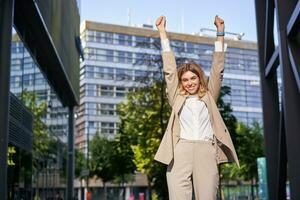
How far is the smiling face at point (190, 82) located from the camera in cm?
446

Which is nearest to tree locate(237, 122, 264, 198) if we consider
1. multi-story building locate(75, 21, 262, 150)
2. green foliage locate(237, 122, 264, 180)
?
green foliage locate(237, 122, 264, 180)

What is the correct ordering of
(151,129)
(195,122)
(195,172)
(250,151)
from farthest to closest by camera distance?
(250,151)
(151,129)
(195,122)
(195,172)

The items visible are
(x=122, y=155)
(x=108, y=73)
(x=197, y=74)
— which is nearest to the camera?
(x=197, y=74)

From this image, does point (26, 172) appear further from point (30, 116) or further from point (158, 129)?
point (158, 129)

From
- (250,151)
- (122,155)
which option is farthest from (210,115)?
(250,151)

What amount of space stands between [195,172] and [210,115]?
0.48 metres

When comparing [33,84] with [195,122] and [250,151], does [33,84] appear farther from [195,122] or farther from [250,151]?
[250,151]

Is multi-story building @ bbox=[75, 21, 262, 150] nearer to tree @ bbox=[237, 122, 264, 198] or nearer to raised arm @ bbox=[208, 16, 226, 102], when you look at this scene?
tree @ bbox=[237, 122, 264, 198]

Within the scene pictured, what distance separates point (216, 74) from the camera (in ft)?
14.8

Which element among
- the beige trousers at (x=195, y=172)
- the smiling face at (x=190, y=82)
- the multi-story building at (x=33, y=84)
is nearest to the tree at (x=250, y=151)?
the multi-story building at (x=33, y=84)

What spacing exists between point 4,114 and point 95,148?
50597 mm

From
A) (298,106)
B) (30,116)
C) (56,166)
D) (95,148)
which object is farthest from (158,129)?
(95,148)

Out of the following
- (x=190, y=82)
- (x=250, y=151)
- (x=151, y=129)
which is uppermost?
(x=151, y=129)

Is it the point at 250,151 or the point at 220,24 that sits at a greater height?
the point at 250,151
